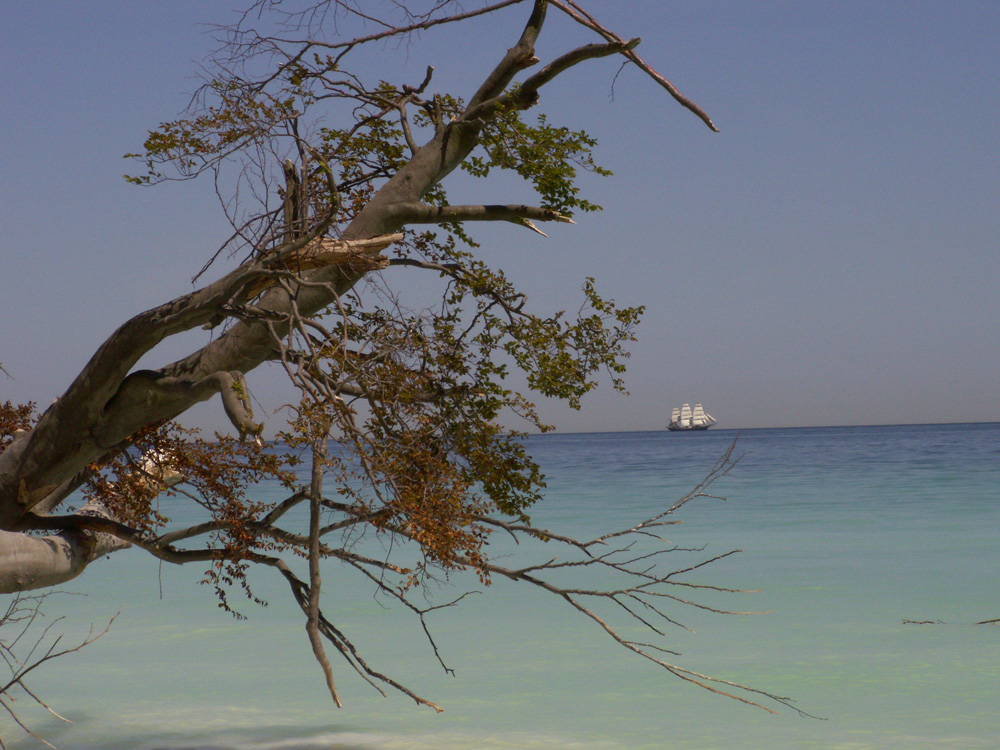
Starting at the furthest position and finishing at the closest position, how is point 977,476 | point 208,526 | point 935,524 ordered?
point 977,476 → point 935,524 → point 208,526

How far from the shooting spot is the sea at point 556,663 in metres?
9.76

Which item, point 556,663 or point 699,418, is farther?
point 699,418

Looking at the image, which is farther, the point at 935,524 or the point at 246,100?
the point at 935,524

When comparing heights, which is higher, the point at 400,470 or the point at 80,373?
the point at 80,373

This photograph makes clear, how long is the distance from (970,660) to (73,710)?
1077 cm

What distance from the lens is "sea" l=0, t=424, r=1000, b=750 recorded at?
32.0 feet

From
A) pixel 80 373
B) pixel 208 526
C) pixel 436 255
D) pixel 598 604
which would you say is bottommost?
pixel 598 604

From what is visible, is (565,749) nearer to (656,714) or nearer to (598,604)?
(656,714)

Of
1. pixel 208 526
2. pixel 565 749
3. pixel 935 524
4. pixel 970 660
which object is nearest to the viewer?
pixel 208 526

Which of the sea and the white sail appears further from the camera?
the white sail

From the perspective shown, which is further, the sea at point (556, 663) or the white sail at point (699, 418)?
the white sail at point (699, 418)

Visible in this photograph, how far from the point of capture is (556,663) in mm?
13039

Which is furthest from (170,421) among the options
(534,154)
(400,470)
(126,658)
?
(126,658)

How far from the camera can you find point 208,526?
5723 millimetres
